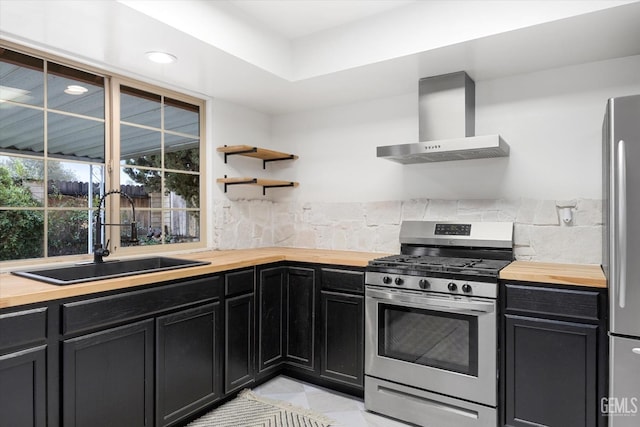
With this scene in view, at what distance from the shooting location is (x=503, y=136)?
273 centimetres

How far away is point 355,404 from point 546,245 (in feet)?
5.29

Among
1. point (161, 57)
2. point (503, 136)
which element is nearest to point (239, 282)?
point (161, 57)

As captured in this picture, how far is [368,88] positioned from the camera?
3.02 meters

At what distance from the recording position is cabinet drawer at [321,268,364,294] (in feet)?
8.47

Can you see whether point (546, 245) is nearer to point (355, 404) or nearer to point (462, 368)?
point (462, 368)

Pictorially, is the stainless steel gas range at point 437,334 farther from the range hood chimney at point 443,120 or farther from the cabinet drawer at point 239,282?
the cabinet drawer at point 239,282

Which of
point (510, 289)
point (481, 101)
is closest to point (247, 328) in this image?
point (510, 289)

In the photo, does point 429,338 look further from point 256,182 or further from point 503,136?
point 256,182

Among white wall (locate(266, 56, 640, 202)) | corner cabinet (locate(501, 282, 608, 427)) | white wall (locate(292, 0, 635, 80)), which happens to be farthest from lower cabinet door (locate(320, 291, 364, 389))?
white wall (locate(292, 0, 635, 80))

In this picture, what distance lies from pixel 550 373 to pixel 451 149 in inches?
52.2

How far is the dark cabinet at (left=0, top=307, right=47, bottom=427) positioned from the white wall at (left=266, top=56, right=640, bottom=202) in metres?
2.35

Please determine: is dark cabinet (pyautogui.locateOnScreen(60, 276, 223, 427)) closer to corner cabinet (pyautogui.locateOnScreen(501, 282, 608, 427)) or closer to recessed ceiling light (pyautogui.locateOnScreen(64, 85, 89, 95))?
recessed ceiling light (pyautogui.locateOnScreen(64, 85, 89, 95))

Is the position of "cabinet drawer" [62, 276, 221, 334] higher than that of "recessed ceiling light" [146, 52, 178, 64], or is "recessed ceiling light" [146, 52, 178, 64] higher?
"recessed ceiling light" [146, 52, 178, 64]

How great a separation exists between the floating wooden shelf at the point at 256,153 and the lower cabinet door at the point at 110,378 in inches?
62.8
